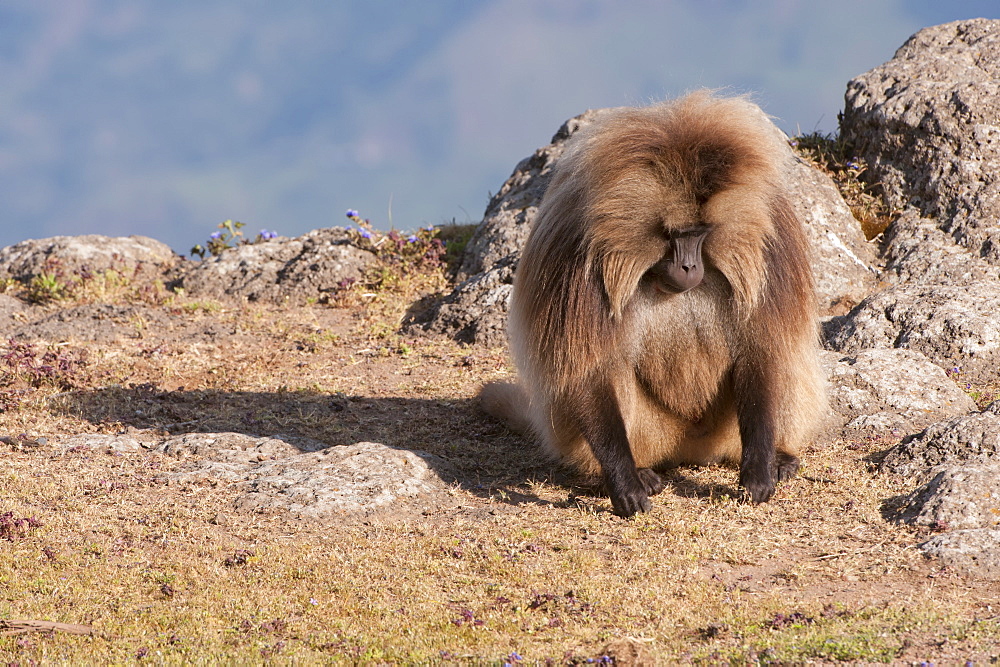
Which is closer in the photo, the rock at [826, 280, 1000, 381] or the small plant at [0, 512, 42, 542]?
the small plant at [0, 512, 42, 542]

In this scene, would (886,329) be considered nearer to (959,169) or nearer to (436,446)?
(959,169)

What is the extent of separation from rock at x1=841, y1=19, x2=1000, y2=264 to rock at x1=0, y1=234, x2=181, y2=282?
803 cm

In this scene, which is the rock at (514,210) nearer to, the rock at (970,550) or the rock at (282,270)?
the rock at (282,270)

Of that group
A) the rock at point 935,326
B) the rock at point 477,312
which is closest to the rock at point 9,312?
the rock at point 477,312

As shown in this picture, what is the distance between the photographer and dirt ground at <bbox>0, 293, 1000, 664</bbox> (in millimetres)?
3383

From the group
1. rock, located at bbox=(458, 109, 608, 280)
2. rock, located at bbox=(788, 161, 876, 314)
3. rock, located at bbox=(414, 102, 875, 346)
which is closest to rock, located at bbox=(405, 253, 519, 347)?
rock, located at bbox=(414, 102, 875, 346)

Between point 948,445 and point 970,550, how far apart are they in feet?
4.01

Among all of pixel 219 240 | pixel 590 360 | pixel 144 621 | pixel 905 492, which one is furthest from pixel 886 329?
pixel 219 240

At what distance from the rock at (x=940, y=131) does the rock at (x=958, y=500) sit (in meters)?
4.89

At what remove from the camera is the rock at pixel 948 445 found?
5129 millimetres

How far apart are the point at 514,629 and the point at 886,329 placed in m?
4.95

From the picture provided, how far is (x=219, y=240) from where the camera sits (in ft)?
37.3

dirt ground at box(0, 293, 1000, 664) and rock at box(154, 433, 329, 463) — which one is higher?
rock at box(154, 433, 329, 463)

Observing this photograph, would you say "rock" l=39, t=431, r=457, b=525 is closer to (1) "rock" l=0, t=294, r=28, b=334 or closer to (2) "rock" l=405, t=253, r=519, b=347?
(2) "rock" l=405, t=253, r=519, b=347
